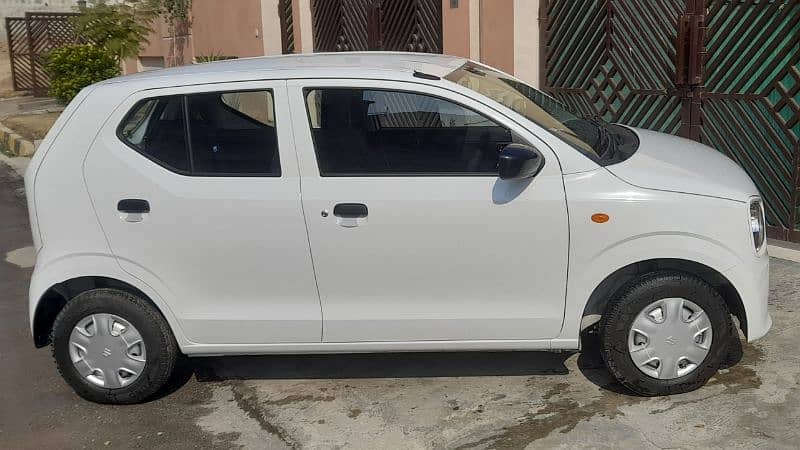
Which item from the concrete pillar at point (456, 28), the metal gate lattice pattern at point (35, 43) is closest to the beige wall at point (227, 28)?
the concrete pillar at point (456, 28)

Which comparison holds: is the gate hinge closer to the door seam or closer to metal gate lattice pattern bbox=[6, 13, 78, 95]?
the door seam

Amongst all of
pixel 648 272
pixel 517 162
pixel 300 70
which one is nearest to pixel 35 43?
pixel 300 70

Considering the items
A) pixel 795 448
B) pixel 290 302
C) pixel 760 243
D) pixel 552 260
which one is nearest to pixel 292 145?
pixel 290 302

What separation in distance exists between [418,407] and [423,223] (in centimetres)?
98

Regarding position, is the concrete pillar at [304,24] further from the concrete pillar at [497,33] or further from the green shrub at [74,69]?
the concrete pillar at [497,33]

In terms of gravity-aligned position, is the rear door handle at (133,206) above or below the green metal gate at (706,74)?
below

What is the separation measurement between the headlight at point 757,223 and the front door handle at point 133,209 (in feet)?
9.64

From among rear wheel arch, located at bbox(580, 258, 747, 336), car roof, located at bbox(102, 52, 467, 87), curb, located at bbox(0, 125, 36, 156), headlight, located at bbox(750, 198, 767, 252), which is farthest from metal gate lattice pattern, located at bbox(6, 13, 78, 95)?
headlight, located at bbox(750, 198, 767, 252)

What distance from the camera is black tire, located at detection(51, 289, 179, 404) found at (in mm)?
4516

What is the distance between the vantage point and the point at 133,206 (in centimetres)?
442

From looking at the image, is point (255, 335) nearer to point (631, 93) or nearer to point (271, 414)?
point (271, 414)

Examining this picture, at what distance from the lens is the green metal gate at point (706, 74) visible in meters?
7.00

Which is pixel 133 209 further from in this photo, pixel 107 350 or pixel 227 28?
pixel 227 28

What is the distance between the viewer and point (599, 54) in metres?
8.95
